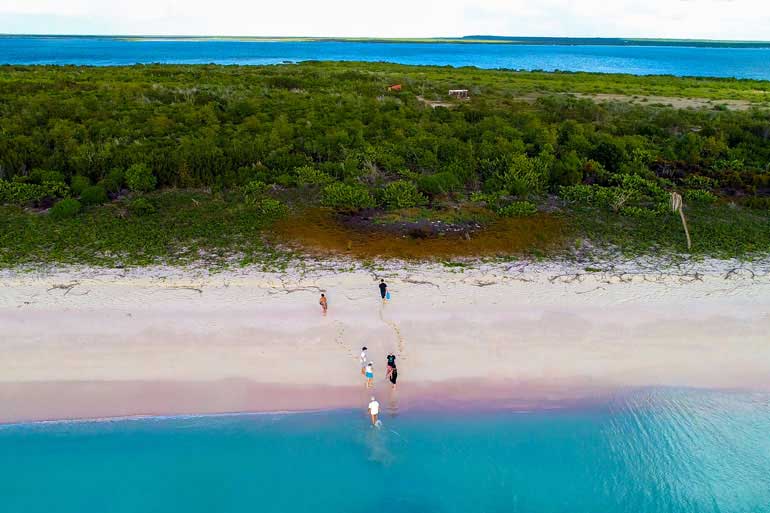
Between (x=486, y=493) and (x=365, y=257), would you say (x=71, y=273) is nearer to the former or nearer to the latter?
(x=365, y=257)

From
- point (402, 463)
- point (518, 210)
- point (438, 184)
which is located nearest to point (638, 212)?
point (518, 210)

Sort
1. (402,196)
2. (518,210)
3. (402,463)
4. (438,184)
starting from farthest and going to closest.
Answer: (438,184)
(402,196)
(518,210)
(402,463)

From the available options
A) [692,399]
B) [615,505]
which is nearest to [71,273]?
[615,505]

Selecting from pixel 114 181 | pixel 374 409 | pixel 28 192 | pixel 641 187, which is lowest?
pixel 374 409

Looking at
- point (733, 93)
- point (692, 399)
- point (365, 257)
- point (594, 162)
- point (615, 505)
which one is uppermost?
point (733, 93)

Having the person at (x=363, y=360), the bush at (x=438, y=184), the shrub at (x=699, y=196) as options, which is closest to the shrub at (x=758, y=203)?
the shrub at (x=699, y=196)

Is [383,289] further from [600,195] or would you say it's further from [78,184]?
[78,184]

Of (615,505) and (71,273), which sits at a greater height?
(71,273)

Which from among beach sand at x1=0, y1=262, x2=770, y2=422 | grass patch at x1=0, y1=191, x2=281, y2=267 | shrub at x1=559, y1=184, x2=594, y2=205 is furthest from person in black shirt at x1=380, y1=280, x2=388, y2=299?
shrub at x1=559, y1=184, x2=594, y2=205
